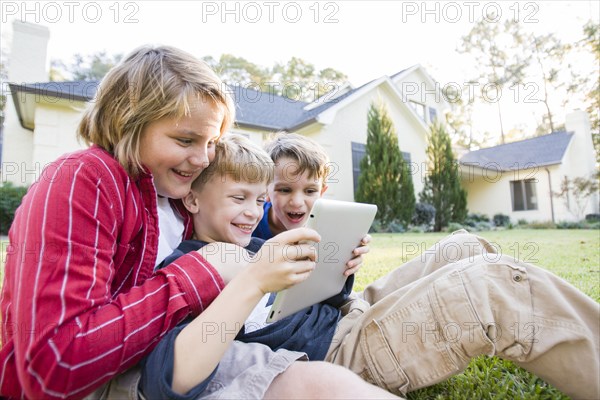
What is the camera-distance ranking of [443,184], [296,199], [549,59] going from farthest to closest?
[549,59] → [443,184] → [296,199]

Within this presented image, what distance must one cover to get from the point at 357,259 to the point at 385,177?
10791 mm

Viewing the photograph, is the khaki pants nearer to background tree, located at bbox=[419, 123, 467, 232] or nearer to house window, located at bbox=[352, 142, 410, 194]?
house window, located at bbox=[352, 142, 410, 194]

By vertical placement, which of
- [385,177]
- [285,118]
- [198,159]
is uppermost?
[285,118]

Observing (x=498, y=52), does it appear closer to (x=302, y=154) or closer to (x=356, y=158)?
(x=356, y=158)

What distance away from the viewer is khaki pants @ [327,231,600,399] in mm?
1138

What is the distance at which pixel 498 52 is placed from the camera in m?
26.5

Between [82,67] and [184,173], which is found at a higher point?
[82,67]

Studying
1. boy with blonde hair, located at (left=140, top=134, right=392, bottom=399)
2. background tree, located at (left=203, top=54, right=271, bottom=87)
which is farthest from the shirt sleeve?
background tree, located at (left=203, top=54, right=271, bottom=87)

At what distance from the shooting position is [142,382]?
104 centimetres

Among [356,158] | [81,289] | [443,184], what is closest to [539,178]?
[443,184]

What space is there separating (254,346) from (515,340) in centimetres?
84

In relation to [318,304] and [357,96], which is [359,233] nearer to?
[318,304]

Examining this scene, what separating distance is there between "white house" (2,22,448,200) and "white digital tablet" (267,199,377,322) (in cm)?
836

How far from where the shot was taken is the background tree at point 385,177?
39.6ft
